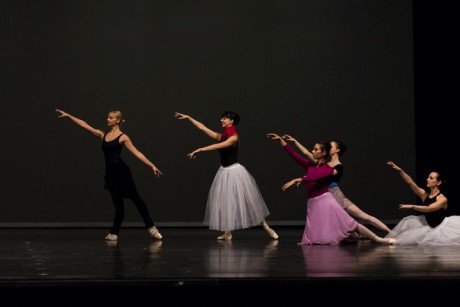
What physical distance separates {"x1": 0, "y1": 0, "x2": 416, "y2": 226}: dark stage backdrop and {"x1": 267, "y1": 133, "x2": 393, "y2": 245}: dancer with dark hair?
2.33m

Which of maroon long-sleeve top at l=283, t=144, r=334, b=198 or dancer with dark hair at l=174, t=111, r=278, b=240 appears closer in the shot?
maroon long-sleeve top at l=283, t=144, r=334, b=198

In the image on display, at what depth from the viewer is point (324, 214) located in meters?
6.57

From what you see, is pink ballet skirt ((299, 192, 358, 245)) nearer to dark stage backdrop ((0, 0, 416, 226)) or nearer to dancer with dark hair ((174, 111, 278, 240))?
dancer with dark hair ((174, 111, 278, 240))

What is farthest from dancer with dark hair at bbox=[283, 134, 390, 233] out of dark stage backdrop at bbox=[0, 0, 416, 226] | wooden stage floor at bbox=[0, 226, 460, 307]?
dark stage backdrop at bbox=[0, 0, 416, 226]

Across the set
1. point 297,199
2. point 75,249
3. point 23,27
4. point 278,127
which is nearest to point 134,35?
point 23,27

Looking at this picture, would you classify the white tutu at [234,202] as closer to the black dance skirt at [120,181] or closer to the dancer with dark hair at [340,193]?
the dancer with dark hair at [340,193]

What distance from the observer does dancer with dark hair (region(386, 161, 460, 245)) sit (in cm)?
642

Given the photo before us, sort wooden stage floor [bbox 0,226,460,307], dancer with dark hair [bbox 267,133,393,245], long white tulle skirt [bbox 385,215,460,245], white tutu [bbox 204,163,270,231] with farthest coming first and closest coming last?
white tutu [bbox 204,163,270,231] → dancer with dark hair [bbox 267,133,393,245] → long white tulle skirt [bbox 385,215,460,245] → wooden stage floor [bbox 0,226,460,307]

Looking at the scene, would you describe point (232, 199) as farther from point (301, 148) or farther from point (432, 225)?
point (432, 225)

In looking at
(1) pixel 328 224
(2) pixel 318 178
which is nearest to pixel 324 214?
(1) pixel 328 224

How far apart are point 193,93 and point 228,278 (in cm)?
531

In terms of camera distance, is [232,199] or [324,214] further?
[232,199]

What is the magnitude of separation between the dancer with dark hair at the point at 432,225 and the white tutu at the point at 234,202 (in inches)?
46.7

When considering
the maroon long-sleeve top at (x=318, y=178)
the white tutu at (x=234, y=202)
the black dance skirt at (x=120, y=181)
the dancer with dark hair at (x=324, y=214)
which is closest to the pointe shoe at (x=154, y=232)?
the black dance skirt at (x=120, y=181)
